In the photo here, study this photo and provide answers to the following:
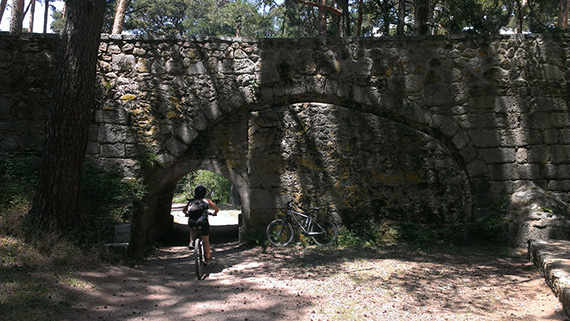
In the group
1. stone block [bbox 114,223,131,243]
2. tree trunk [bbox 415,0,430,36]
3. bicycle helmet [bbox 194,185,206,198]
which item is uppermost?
tree trunk [bbox 415,0,430,36]

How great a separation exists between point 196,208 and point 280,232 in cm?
214

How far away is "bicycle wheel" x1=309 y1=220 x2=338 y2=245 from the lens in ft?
24.2

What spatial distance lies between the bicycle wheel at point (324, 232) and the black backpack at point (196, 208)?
7.67 feet

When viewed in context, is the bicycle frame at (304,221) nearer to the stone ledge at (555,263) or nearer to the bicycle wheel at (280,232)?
the bicycle wheel at (280,232)

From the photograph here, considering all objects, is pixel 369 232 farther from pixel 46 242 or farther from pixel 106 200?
pixel 46 242

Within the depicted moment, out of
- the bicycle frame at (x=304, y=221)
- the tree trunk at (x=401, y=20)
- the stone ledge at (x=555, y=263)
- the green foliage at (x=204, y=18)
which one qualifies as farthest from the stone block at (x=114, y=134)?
the green foliage at (x=204, y=18)

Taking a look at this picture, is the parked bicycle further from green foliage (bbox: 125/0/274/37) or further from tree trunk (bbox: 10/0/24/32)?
green foliage (bbox: 125/0/274/37)

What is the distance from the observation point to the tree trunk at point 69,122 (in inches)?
225

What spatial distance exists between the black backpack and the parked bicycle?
187 centimetres

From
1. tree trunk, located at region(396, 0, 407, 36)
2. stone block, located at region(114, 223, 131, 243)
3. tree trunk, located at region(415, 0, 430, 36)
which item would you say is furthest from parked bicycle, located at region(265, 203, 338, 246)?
tree trunk, located at region(396, 0, 407, 36)

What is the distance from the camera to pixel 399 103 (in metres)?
7.53

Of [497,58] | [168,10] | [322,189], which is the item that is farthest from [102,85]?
[168,10]

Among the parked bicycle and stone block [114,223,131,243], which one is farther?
the parked bicycle

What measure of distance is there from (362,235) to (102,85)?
5.42m
